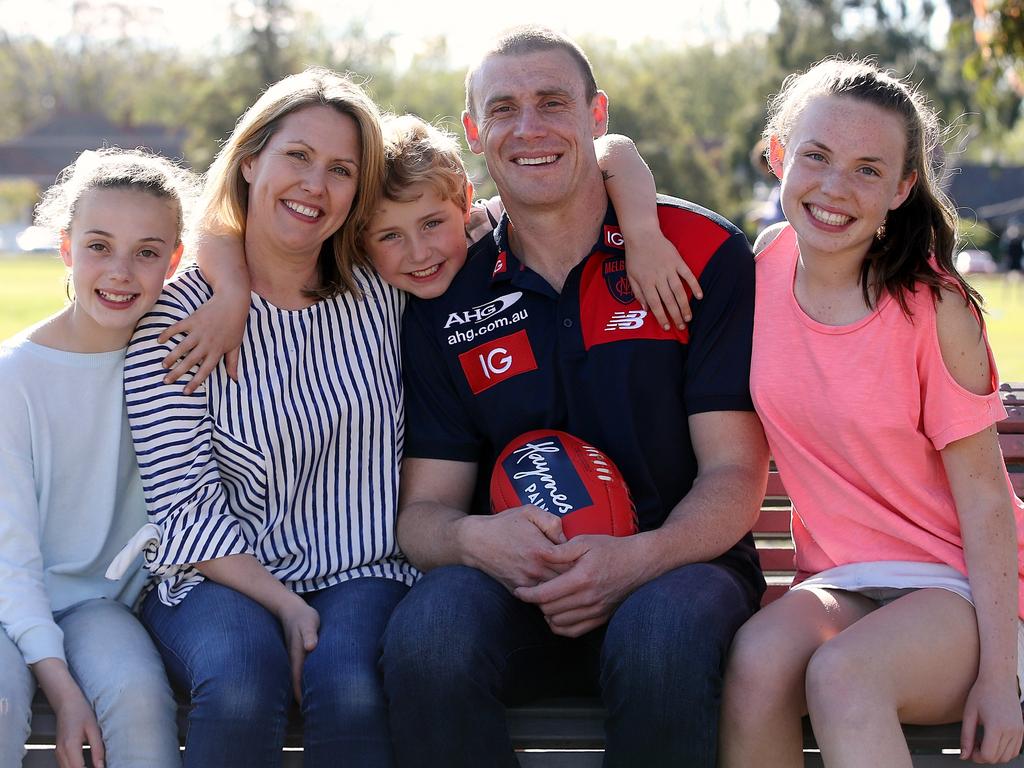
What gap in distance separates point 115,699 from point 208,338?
95 cm

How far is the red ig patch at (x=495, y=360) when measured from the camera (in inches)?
136

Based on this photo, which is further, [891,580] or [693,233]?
[693,233]

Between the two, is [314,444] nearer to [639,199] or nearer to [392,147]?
[392,147]

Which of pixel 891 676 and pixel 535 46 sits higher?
pixel 535 46

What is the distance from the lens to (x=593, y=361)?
3371mm

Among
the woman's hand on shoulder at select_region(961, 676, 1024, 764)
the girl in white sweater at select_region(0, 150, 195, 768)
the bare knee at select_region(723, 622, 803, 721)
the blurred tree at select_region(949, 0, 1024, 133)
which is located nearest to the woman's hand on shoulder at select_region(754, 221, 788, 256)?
the bare knee at select_region(723, 622, 803, 721)

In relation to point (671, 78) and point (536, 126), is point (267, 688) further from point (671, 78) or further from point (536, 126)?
point (671, 78)

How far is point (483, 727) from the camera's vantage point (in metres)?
2.76

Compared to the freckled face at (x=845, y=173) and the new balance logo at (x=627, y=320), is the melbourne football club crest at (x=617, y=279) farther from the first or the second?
the freckled face at (x=845, y=173)

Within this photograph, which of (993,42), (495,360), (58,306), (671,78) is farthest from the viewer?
(671,78)

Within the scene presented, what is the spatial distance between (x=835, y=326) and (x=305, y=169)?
1.50 metres

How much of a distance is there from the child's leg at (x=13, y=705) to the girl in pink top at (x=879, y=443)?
1.65 m

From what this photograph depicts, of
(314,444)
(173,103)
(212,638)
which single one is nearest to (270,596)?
(212,638)

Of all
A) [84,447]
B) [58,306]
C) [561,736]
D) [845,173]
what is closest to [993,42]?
[845,173]
